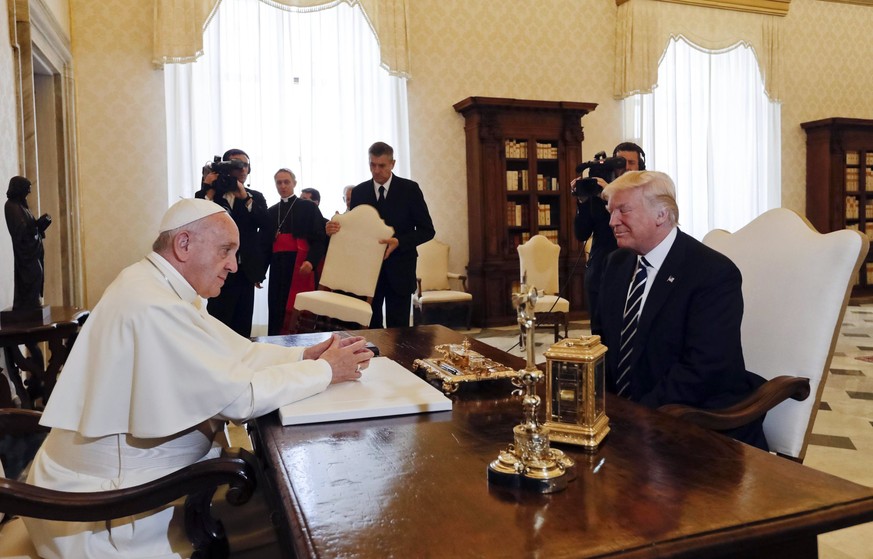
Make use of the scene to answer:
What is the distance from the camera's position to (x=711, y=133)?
32.9 feet

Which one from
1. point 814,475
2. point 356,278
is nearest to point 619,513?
point 814,475

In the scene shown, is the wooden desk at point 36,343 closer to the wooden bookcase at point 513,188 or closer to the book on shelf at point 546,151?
the wooden bookcase at point 513,188

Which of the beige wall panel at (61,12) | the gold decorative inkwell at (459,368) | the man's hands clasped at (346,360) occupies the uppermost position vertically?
the beige wall panel at (61,12)

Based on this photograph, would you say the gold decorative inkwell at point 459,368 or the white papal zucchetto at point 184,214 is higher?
the white papal zucchetto at point 184,214

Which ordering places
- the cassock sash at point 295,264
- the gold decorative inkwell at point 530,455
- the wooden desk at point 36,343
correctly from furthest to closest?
the cassock sash at point 295,264 → the wooden desk at point 36,343 → the gold decorative inkwell at point 530,455

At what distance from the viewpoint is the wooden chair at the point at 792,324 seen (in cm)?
196

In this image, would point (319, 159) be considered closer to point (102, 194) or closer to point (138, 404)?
point (102, 194)

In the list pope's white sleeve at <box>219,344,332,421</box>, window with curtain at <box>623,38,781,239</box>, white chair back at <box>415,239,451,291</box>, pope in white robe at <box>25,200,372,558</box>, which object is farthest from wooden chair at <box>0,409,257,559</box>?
window with curtain at <box>623,38,781,239</box>

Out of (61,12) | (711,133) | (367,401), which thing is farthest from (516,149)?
(367,401)

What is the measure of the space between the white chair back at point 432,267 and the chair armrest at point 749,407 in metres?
6.42

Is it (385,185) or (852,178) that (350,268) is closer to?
(385,185)

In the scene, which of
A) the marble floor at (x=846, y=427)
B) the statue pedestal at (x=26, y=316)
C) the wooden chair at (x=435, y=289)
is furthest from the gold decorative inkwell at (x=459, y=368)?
the wooden chair at (x=435, y=289)

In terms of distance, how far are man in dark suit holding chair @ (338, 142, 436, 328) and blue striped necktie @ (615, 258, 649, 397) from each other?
269cm

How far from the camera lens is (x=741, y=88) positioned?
10133 mm
